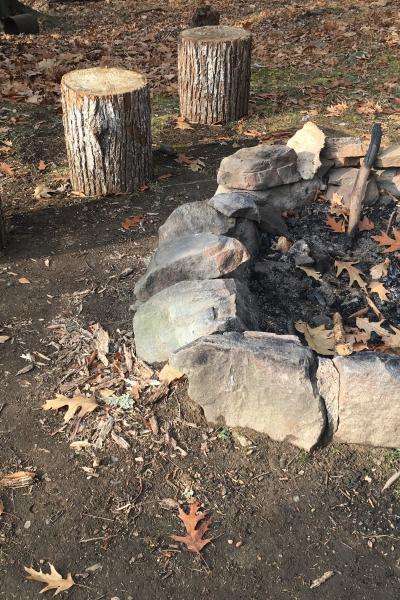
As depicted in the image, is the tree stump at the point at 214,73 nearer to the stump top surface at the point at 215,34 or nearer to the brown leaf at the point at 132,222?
the stump top surface at the point at 215,34

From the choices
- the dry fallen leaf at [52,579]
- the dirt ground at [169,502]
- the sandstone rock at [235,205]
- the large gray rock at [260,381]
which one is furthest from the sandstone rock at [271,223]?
the dry fallen leaf at [52,579]

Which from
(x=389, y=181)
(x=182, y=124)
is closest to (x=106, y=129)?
(x=182, y=124)

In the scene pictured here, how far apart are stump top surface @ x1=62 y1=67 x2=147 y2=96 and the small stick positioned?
1.94 m

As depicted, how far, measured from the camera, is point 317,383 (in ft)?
9.45

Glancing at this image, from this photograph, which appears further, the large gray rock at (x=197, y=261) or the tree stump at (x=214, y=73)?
the tree stump at (x=214, y=73)

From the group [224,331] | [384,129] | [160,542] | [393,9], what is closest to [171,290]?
[224,331]

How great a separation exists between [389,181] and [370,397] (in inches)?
86.6

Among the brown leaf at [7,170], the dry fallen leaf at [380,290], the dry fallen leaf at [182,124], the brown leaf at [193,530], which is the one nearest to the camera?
the brown leaf at [193,530]

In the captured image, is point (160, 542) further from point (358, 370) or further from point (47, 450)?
point (358, 370)

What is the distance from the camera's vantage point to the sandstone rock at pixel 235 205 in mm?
3838

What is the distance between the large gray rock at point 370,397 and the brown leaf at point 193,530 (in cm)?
77

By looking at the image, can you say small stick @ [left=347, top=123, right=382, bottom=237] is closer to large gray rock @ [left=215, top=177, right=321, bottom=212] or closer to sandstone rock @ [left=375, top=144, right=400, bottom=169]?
sandstone rock @ [left=375, top=144, right=400, bottom=169]

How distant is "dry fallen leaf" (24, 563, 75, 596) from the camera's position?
8.10 ft

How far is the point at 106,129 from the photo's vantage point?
16.2ft
